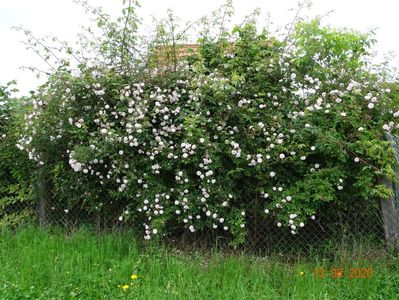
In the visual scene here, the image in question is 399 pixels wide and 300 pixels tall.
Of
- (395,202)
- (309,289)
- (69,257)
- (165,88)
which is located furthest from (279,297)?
(165,88)

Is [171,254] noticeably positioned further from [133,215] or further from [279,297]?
[279,297]

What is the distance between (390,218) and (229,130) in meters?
1.67

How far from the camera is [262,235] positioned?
13.5 feet

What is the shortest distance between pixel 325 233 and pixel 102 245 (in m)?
2.15

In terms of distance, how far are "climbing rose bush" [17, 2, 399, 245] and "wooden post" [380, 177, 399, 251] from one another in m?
0.13

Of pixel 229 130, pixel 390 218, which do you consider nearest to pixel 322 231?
pixel 390 218

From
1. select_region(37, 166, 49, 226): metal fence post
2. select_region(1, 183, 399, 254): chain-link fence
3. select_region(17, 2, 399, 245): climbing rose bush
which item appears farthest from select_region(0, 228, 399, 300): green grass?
select_region(37, 166, 49, 226): metal fence post

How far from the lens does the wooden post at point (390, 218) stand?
3.74 m

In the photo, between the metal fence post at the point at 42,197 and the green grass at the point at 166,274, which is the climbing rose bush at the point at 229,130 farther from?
the metal fence post at the point at 42,197

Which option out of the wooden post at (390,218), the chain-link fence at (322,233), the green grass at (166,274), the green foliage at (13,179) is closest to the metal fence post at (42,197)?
the green foliage at (13,179)
